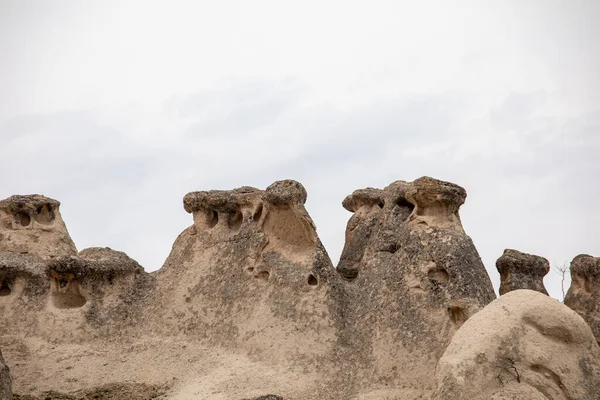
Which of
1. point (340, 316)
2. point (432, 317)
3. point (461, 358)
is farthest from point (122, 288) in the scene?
point (461, 358)

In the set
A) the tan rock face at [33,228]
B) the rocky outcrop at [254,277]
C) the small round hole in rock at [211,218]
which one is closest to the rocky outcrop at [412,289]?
the rocky outcrop at [254,277]

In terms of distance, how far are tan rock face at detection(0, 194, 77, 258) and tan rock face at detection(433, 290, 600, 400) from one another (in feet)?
26.9

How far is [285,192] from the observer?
63.0 feet

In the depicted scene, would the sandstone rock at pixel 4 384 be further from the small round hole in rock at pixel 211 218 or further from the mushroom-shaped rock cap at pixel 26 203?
the mushroom-shaped rock cap at pixel 26 203

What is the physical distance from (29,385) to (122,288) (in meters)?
2.06

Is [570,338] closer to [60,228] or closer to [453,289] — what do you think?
[453,289]

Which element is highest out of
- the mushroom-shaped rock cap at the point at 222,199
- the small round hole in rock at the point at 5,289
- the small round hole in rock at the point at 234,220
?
the mushroom-shaped rock cap at the point at 222,199

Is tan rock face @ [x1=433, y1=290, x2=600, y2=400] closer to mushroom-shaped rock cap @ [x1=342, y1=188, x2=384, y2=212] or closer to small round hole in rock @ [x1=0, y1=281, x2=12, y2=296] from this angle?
mushroom-shaped rock cap @ [x1=342, y1=188, x2=384, y2=212]

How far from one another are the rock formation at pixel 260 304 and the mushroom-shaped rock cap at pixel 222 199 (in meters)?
0.02

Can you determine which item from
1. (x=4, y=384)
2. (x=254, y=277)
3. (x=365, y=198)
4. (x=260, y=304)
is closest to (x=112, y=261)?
(x=254, y=277)

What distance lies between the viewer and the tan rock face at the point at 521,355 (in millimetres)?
15141

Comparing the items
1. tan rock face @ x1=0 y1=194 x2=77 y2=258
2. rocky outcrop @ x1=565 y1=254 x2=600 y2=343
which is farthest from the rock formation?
rocky outcrop @ x1=565 y1=254 x2=600 y2=343

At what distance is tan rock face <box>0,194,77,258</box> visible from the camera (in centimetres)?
2153

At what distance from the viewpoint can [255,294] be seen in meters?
19.2
